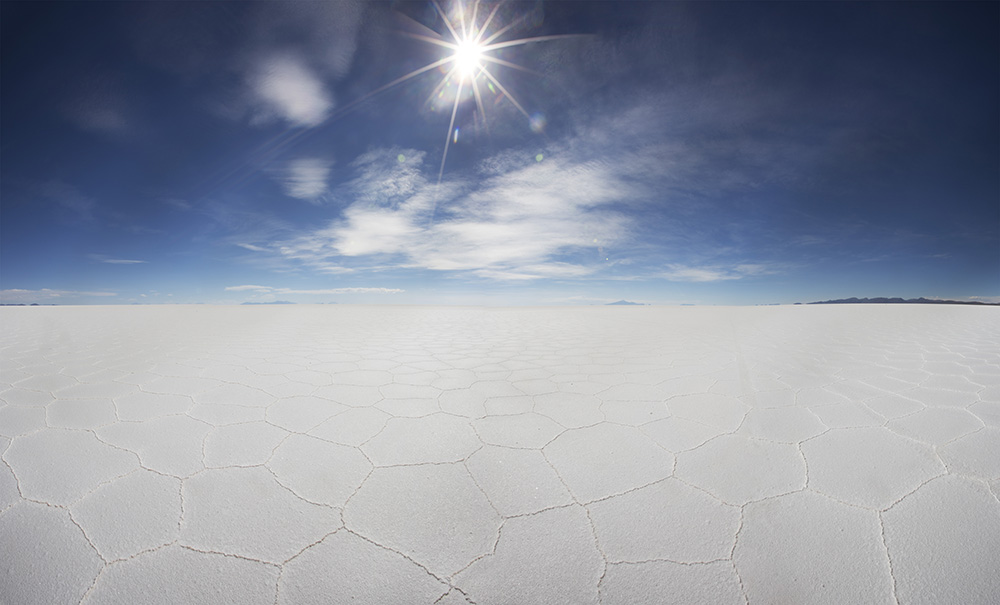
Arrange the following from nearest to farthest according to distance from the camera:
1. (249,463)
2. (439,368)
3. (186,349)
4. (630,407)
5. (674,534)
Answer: (674,534)
(249,463)
(630,407)
(439,368)
(186,349)

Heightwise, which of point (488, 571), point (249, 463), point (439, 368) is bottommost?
point (488, 571)

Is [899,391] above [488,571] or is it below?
above

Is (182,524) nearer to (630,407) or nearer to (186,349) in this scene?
(630,407)

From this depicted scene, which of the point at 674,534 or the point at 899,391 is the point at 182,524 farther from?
the point at 899,391

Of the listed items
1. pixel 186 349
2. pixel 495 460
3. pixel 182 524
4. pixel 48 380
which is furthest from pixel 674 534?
pixel 186 349

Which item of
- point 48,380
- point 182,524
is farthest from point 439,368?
point 48,380

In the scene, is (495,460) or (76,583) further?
(495,460)

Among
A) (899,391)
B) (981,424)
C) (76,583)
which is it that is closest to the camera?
(76,583)
